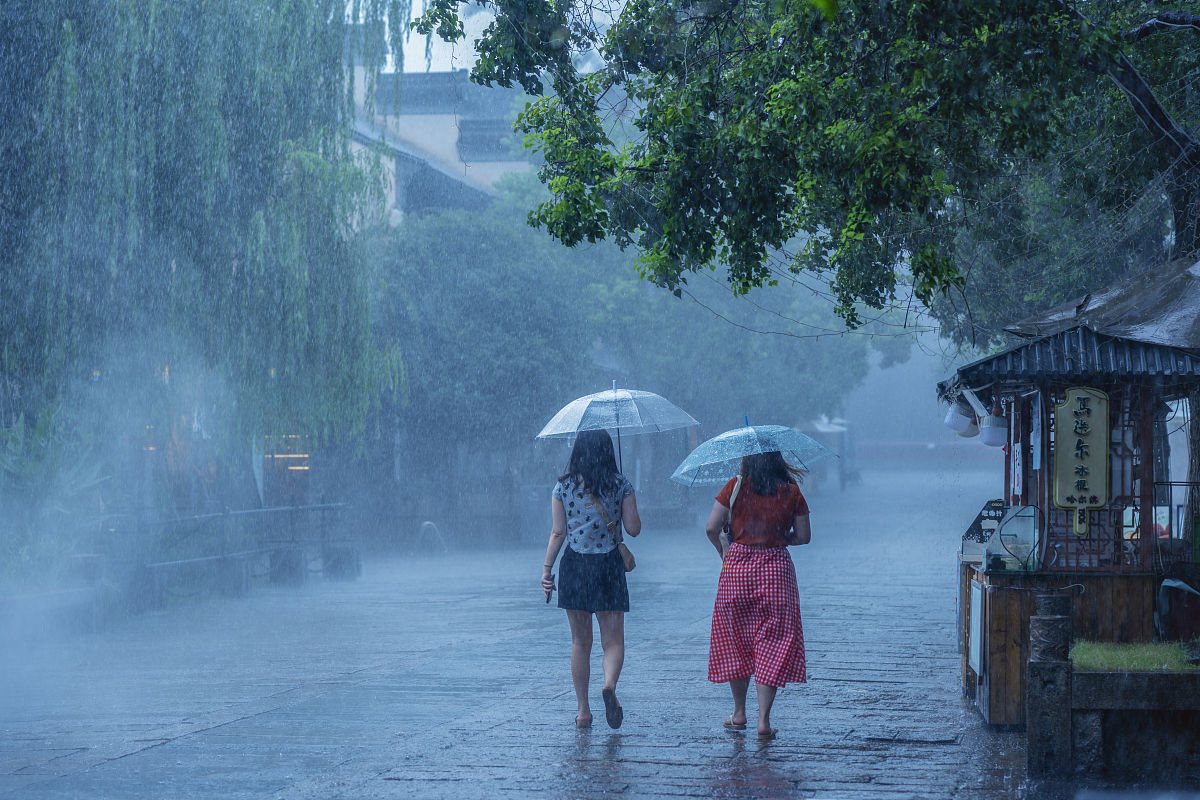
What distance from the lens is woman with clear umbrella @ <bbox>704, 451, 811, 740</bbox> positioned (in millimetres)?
7102

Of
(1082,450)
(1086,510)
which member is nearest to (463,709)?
(1086,510)

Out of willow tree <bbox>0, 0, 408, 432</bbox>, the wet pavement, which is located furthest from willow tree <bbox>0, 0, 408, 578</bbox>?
the wet pavement

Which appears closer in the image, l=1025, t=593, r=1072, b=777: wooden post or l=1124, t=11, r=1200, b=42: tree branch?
l=1025, t=593, r=1072, b=777: wooden post

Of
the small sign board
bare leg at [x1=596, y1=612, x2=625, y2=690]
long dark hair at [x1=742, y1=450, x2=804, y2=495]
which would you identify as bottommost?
bare leg at [x1=596, y1=612, x2=625, y2=690]

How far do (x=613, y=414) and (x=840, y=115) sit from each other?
7.82 ft

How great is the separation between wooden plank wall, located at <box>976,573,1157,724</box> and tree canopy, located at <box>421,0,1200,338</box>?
1602 millimetres

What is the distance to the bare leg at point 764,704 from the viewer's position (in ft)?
23.1

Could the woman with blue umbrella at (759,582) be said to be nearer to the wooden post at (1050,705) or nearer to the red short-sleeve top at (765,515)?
the red short-sleeve top at (765,515)

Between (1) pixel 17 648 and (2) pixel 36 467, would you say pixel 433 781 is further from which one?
(2) pixel 36 467

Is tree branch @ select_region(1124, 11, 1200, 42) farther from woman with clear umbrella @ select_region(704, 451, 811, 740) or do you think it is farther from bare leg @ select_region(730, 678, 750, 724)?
bare leg @ select_region(730, 678, 750, 724)

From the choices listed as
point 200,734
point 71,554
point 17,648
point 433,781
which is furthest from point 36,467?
point 433,781

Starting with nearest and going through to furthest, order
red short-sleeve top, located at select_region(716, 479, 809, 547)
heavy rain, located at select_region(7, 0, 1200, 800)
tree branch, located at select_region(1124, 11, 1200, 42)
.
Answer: heavy rain, located at select_region(7, 0, 1200, 800) → red short-sleeve top, located at select_region(716, 479, 809, 547) → tree branch, located at select_region(1124, 11, 1200, 42)

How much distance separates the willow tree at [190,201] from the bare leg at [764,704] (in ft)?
30.6

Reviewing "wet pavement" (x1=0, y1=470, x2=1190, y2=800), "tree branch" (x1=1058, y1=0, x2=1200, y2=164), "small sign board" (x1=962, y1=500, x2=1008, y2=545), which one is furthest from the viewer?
"small sign board" (x1=962, y1=500, x2=1008, y2=545)
